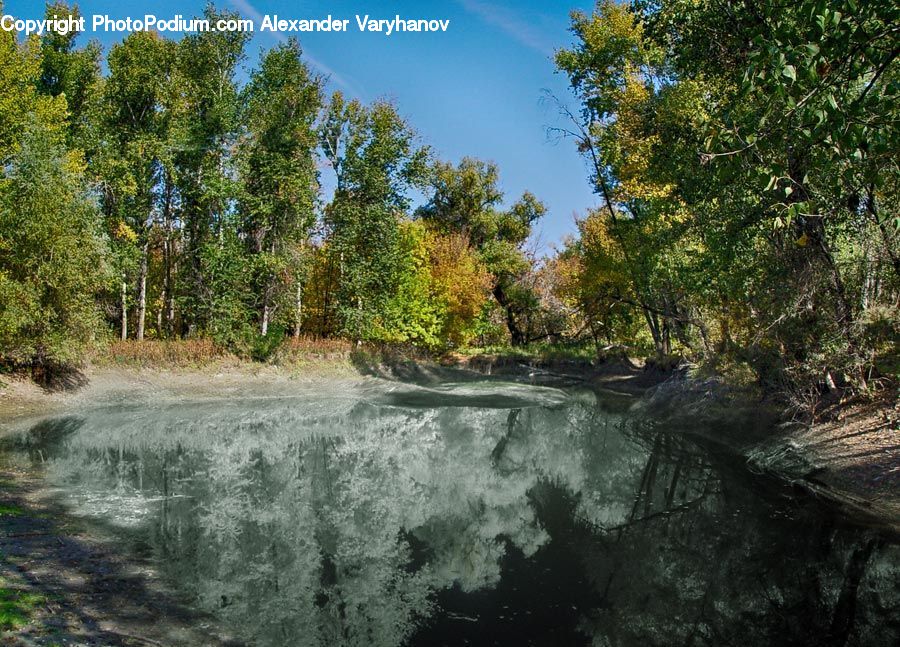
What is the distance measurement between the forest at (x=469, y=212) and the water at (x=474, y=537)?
483cm

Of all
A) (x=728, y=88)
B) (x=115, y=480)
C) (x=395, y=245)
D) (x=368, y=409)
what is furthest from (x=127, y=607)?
(x=395, y=245)

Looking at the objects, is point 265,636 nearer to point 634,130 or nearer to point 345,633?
point 345,633

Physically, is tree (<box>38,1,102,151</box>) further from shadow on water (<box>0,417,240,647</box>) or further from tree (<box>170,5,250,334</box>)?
→ shadow on water (<box>0,417,240,647</box>)

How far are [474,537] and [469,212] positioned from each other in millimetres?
44674

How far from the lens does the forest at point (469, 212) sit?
11836 mm

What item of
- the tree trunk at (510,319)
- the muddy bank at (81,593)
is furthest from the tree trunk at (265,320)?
the muddy bank at (81,593)

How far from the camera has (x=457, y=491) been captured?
13.5 m

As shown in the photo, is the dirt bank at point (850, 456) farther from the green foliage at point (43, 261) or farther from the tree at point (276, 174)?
the tree at point (276, 174)

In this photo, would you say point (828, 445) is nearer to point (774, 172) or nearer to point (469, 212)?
point (774, 172)

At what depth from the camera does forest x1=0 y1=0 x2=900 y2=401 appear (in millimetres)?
11836

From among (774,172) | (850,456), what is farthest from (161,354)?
(774,172)

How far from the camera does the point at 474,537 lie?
10492 millimetres

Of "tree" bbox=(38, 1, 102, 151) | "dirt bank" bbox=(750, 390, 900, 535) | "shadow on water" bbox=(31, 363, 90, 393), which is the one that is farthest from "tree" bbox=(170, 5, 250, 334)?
"dirt bank" bbox=(750, 390, 900, 535)

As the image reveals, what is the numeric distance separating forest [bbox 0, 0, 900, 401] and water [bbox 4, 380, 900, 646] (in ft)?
15.8
